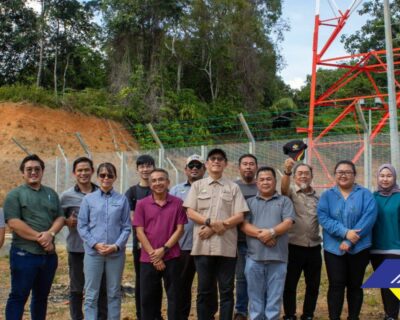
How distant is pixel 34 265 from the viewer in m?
4.66

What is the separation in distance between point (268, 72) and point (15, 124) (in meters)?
12.5

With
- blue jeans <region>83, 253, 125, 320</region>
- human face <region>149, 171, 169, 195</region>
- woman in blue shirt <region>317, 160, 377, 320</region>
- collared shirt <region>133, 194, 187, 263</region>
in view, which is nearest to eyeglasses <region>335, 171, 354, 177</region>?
woman in blue shirt <region>317, 160, 377, 320</region>

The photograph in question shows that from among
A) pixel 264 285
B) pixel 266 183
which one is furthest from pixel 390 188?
pixel 264 285

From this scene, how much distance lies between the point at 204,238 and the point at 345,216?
4.08 ft

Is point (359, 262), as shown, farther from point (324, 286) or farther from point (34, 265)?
point (34, 265)

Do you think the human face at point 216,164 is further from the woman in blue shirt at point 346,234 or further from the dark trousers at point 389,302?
the dark trousers at point 389,302

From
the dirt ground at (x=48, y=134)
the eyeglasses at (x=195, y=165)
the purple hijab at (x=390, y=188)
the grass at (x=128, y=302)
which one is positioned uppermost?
the dirt ground at (x=48, y=134)

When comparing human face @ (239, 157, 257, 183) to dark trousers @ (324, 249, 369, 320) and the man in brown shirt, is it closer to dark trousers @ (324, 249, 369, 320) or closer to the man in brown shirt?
the man in brown shirt

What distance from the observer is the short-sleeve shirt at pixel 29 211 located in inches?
183

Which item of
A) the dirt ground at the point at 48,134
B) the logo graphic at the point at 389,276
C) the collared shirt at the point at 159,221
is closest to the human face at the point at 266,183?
the collared shirt at the point at 159,221

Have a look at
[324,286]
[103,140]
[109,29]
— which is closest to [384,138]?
[324,286]

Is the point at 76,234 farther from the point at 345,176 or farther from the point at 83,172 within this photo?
the point at 345,176

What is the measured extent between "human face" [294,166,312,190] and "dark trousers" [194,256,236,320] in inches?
38.7

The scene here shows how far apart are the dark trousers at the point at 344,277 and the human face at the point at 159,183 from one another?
61.3 inches
